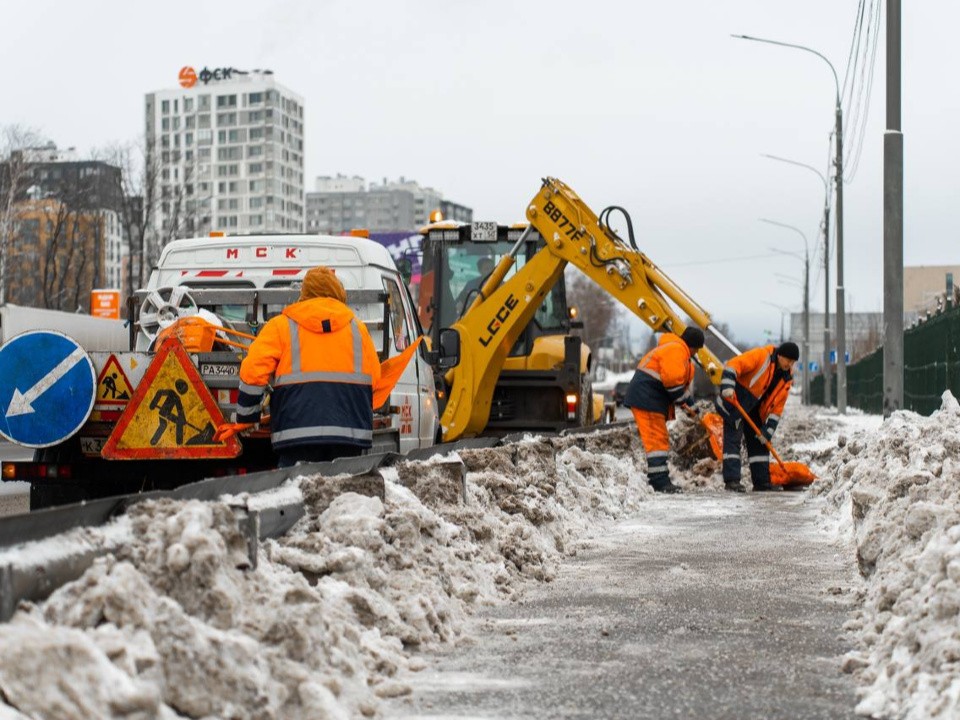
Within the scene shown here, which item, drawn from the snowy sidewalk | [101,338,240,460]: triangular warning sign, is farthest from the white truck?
the snowy sidewalk

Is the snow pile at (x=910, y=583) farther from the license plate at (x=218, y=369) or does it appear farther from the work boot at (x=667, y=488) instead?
the license plate at (x=218, y=369)

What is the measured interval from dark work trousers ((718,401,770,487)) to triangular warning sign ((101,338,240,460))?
23.3 ft

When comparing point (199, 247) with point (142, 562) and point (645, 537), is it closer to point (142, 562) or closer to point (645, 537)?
point (645, 537)

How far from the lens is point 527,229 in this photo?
1677cm

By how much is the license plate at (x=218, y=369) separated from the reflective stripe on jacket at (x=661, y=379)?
5873 millimetres

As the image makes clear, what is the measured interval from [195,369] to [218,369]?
43 cm

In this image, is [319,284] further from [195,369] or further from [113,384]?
[113,384]

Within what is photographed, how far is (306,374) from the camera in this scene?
8.52m

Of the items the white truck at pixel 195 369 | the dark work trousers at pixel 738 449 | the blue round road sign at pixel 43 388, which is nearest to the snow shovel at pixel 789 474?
the dark work trousers at pixel 738 449

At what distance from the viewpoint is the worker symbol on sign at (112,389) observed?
927 centimetres

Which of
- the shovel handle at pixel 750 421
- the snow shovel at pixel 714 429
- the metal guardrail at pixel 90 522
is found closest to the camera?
the metal guardrail at pixel 90 522

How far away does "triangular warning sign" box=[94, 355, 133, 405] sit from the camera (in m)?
9.27

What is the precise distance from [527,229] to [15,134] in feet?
132

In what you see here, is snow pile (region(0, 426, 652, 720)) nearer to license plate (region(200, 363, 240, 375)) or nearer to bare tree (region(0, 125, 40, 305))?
license plate (region(200, 363, 240, 375))
